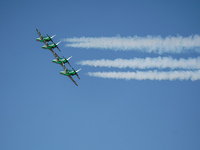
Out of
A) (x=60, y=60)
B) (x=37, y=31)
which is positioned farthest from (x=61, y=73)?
(x=37, y=31)

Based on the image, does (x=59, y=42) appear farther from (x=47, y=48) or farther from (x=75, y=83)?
(x=75, y=83)

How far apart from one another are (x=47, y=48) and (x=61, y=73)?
22.2 ft

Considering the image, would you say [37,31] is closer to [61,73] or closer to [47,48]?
[47,48]

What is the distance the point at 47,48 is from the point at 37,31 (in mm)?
4377

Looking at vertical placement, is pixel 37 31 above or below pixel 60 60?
above

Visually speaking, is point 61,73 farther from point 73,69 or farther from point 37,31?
point 37,31

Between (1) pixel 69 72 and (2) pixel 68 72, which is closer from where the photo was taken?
(1) pixel 69 72

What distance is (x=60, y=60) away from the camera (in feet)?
307

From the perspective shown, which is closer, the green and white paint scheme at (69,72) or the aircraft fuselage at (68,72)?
the green and white paint scheme at (69,72)

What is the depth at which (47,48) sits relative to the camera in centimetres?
9631

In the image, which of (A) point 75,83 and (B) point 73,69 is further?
(A) point 75,83

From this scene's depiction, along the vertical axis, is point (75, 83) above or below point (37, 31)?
below

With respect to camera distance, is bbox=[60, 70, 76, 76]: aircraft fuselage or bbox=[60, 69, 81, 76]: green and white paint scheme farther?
bbox=[60, 70, 76, 76]: aircraft fuselage

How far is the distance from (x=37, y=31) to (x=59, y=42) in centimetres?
542
